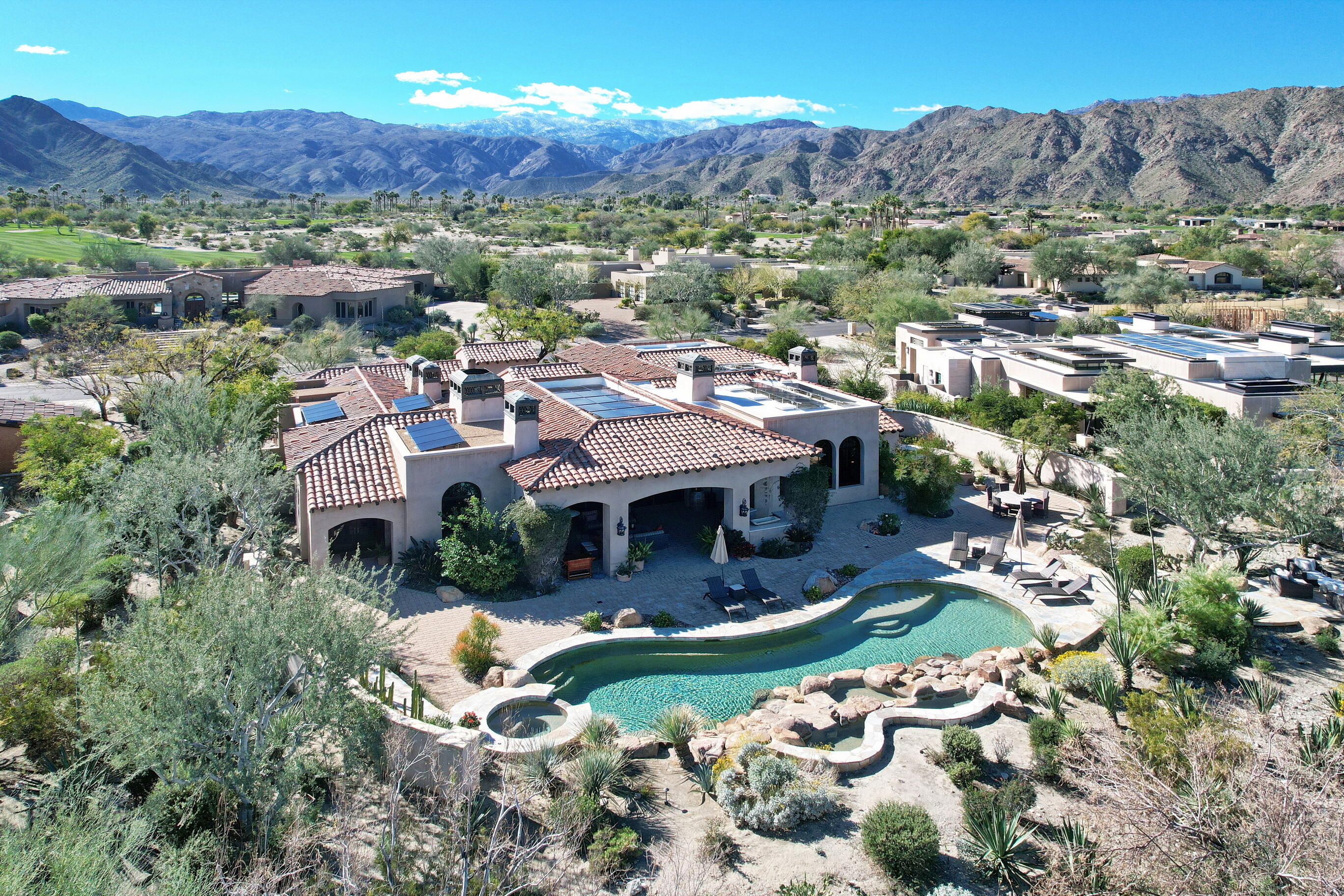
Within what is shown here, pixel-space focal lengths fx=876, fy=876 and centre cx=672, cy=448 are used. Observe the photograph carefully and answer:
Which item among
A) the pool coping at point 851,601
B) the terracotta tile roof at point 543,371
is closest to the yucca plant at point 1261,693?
the pool coping at point 851,601

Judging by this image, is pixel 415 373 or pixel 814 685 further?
pixel 415 373

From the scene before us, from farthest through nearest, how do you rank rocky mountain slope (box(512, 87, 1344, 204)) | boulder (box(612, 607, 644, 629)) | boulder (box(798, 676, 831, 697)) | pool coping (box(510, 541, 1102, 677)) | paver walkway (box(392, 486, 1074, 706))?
1. rocky mountain slope (box(512, 87, 1344, 204))
2. boulder (box(612, 607, 644, 629))
3. pool coping (box(510, 541, 1102, 677))
4. paver walkway (box(392, 486, 1074, 706))
5. boulder (box(798, 676, 831, 697))

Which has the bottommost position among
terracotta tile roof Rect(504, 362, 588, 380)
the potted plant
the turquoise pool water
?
the turquoise pool water

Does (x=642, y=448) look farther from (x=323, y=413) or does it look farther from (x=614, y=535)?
(x=323, y=413)

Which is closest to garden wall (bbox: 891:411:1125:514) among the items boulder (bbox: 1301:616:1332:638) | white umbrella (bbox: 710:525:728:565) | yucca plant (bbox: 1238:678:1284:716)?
boulder (bbox: 1301:616:1332:638)

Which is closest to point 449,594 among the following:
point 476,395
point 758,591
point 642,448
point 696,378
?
point 642,448

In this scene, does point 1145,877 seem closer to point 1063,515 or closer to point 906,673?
point 906,673

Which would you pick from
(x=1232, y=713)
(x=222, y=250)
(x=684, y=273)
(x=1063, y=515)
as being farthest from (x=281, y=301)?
(x=1232, y=713)

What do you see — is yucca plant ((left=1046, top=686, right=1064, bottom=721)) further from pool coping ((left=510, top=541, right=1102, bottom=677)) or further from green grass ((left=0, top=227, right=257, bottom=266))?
green grass ((left=0, top=227, right=257, bottom=266))
